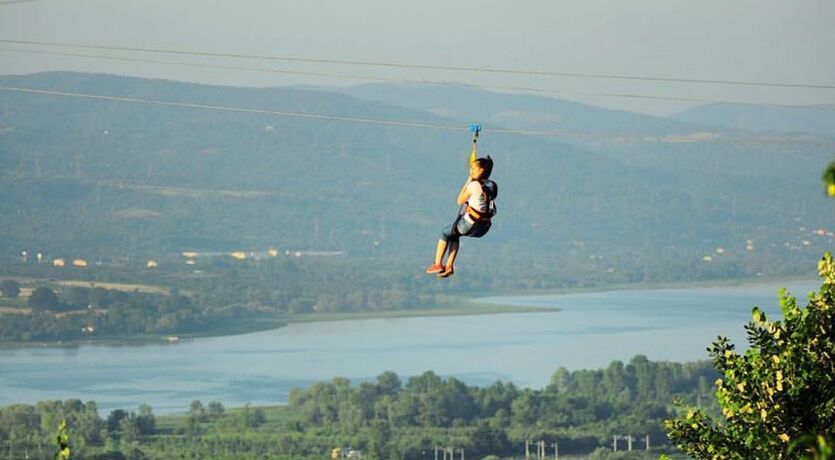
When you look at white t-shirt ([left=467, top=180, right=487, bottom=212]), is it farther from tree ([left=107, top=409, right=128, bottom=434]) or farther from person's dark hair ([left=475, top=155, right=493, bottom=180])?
tree ([left=107, top=409, right=128, bottom=434])

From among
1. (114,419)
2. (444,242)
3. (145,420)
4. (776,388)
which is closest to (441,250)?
(444,242)

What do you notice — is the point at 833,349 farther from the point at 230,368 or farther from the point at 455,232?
the point at 230,368

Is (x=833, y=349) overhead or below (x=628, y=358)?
below

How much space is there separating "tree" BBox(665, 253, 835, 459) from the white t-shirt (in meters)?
2.77

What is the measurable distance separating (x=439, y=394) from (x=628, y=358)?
46520 millimetres

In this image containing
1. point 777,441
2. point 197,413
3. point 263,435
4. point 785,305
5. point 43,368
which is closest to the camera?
point 777,441

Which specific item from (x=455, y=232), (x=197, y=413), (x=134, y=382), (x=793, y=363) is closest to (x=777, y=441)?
(x=793, y=363)

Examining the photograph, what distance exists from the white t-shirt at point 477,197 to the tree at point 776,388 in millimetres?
2771

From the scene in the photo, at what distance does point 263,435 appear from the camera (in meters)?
143

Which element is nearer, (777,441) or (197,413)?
(777,441)

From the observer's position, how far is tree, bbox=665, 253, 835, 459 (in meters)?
15.5

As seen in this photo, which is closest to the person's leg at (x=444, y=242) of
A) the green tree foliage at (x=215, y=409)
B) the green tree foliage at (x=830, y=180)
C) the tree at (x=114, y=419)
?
the green tree foliage at (x=830, y=180)

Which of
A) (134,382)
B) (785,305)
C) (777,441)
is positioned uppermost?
(134,382)

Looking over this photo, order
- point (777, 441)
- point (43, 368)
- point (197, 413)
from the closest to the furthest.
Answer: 1. point (777, 441)
2. point (197, 413)
3. point (43, 368)
